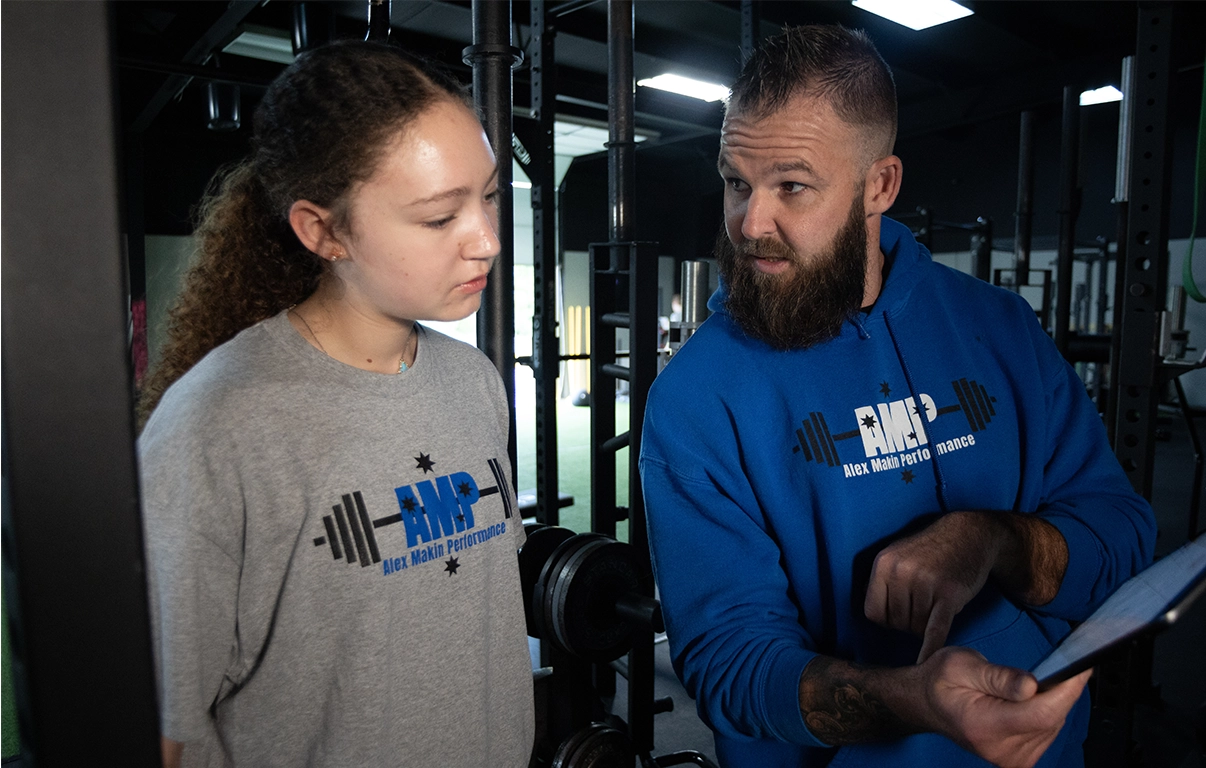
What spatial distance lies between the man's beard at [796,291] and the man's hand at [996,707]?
18.3 inches

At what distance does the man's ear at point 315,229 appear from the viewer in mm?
864

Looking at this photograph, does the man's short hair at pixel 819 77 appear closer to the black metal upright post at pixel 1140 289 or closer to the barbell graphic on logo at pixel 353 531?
the barbell graphic on logo at pixel 353 531

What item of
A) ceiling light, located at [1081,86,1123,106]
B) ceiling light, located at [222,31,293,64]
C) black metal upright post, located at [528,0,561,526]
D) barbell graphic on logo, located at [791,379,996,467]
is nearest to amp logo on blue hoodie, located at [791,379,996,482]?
barbell graphic on logo, located at [791,379,996,467]

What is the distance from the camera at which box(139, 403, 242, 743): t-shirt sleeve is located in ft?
2.41

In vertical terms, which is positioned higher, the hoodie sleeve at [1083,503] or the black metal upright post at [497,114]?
the black metal upright post at [497,114]

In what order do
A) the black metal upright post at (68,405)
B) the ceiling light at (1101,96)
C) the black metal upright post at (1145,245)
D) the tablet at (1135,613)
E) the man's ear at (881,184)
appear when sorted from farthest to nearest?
the ceiling light at (1101,96)
the black metal upright post at (1145,245)
the man's ear at (881,184)
the tablet at (1135,613)
the black metal upright post at (68,405)

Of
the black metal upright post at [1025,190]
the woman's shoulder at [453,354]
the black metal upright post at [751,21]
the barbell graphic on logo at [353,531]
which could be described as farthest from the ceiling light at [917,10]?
the barbell graphic on logo at [353,531]

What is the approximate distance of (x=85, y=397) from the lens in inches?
12.5

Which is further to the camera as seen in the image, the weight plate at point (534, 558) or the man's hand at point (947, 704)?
the weight plate at point (534, 558)

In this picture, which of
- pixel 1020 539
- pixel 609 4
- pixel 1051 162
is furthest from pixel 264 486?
pixel 1051 162

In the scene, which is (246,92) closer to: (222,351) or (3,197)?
(222,351)

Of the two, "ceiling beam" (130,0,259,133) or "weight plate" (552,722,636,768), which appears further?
"ceiling beam" (130,0,259,133)

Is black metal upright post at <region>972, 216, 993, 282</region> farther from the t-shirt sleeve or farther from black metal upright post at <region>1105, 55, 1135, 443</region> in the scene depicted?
the t-shirt sleeve

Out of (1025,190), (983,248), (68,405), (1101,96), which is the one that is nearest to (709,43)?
(983,248)
